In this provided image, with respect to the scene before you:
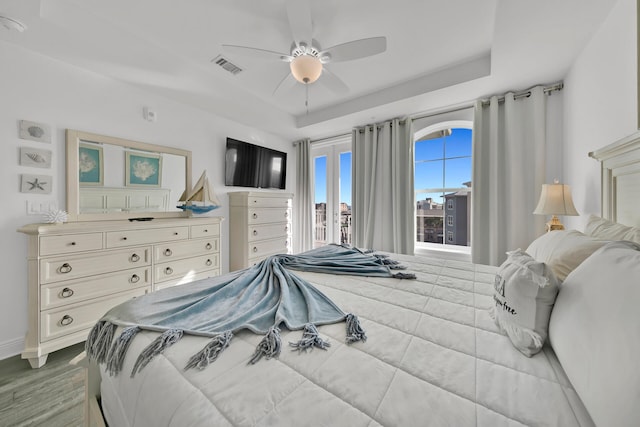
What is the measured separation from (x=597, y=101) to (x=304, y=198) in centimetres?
366

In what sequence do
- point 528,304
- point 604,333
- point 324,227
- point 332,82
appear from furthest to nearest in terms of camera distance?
point 324,227 → point 332,82 → point 528,304 → point 604,333

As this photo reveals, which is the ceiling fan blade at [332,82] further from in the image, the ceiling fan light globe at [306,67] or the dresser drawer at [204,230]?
the dresser drawer at [204,230]

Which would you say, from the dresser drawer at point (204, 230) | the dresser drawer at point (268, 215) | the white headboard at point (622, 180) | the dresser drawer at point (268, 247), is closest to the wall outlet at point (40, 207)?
the dresser drawer at point (204, 230)

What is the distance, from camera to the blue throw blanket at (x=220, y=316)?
87cm

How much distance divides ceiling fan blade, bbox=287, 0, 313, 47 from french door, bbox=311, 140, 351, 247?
2455 mm

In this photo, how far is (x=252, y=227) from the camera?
137 inches

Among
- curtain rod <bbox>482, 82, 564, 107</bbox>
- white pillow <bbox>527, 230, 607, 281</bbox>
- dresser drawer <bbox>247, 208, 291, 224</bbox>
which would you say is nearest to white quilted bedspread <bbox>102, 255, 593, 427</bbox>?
white pillow <bbox>527, 230, 607, 281</bbox>

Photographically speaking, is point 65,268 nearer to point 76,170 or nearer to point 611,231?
point 76,170

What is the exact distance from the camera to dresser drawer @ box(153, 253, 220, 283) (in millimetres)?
2467

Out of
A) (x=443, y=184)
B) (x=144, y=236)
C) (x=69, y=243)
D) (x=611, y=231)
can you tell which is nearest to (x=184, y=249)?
(x=144, y=236)

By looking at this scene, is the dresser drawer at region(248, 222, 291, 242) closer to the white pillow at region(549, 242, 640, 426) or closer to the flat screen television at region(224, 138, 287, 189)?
the flat screen television at region(224, 138, 287, 189)

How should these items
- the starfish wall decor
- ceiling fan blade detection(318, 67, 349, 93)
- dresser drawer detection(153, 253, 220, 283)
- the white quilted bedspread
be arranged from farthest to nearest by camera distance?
dresser drawer detection(153, 253, 220, 283), ceiling fan blade detection(318, 67, 349, 93), the starfish wall decor, the white quilted bedspread

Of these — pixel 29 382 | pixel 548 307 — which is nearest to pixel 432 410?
pixel 548 307

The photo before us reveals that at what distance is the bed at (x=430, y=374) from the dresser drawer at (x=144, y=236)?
1.47 m
